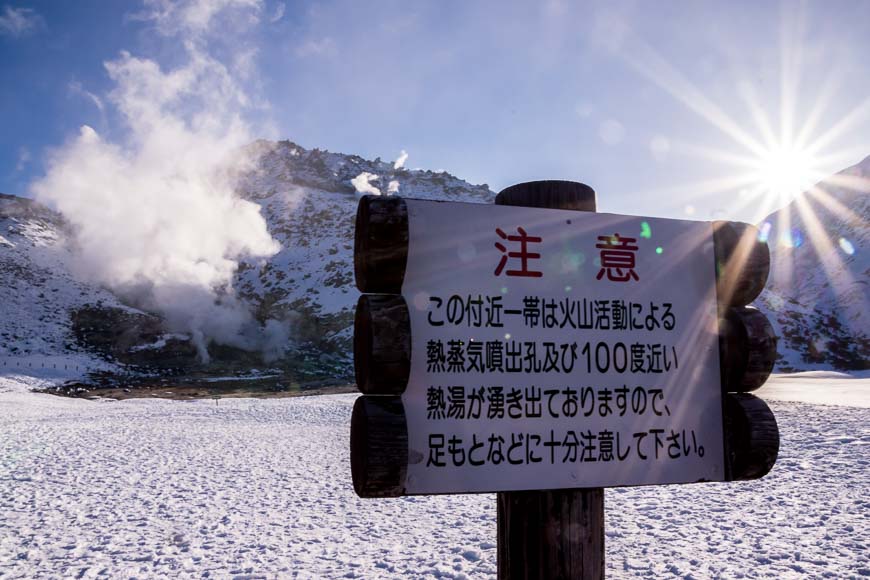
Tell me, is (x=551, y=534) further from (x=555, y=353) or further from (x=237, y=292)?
(x=237, y=292)

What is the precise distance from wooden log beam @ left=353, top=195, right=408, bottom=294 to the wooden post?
2.71 ft

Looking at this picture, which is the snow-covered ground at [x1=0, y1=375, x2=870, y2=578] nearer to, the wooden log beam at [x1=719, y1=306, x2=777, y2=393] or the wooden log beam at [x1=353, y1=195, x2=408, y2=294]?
the wooden log beam at [x1=719, y1=306, x2=777, y2=393]

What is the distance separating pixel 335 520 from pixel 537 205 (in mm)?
5296

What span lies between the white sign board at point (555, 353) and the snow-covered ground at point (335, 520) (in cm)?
316

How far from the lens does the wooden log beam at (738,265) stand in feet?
6.79

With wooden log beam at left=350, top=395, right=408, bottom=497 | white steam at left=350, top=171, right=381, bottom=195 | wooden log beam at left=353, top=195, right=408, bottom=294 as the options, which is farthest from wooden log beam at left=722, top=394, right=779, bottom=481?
white steam at left=350, top=171, right=381, bottom=195

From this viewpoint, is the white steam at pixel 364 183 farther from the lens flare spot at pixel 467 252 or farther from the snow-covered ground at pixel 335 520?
the lens flare spot at pixel 467 252

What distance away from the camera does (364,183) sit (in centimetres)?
9606

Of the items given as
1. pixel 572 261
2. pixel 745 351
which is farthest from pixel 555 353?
pixel 745 351

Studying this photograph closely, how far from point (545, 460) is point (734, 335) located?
35.4 inches

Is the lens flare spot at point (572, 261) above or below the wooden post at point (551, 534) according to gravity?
above

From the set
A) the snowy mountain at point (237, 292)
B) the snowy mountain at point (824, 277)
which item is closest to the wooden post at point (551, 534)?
the snowy mountain at point (237, 292)

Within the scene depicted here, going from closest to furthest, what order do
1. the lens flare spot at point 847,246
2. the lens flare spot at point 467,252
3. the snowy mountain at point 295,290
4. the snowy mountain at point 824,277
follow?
the lens flare spot at point 467,252
the snowy mountain at point 295,290
the snowy mountain at point 824,277
the lens flare spot at point 847,246

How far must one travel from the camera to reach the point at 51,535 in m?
5.57
